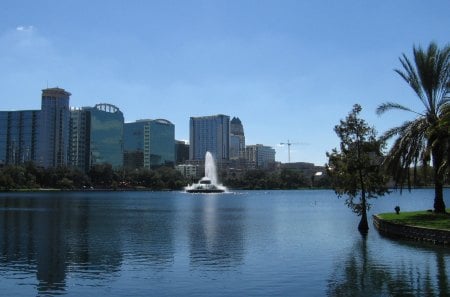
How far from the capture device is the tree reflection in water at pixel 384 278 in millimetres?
21141

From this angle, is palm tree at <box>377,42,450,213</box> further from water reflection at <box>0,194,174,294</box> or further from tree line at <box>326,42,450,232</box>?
water reflection at <box>0,194,174,294</box>

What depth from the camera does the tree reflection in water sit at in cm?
2114

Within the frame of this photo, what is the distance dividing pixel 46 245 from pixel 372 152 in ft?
88.0

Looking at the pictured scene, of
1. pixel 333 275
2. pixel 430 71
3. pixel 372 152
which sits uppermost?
pixel 430 71

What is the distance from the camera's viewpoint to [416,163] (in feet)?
144

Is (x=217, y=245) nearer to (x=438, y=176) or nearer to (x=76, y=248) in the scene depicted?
(x=76, y=248)

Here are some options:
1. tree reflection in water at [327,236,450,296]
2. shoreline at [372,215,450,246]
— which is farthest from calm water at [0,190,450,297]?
shoreline at [372,215,450,246]

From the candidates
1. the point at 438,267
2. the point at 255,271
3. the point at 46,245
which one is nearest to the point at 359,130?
the point at 438,267

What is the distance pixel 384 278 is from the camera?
78.7 ft

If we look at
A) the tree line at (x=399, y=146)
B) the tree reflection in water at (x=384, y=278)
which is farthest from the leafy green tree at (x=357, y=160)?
the tree reflection in water at (x=384, y=278)

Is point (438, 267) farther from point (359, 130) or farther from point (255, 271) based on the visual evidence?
point (359, 130)

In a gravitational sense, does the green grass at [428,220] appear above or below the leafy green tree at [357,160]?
below

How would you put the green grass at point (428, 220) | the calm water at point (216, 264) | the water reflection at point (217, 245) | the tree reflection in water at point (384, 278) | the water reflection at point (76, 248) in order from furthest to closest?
the green grass at point (428, 220), the water reflection at point (217, 245), the water reflection at point (76, 248), the calm water at point (216, 264), the tree reflection in water at point (384, 278)

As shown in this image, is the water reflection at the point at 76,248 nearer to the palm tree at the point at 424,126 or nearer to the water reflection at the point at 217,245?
the water reflection at the point at 217,245
